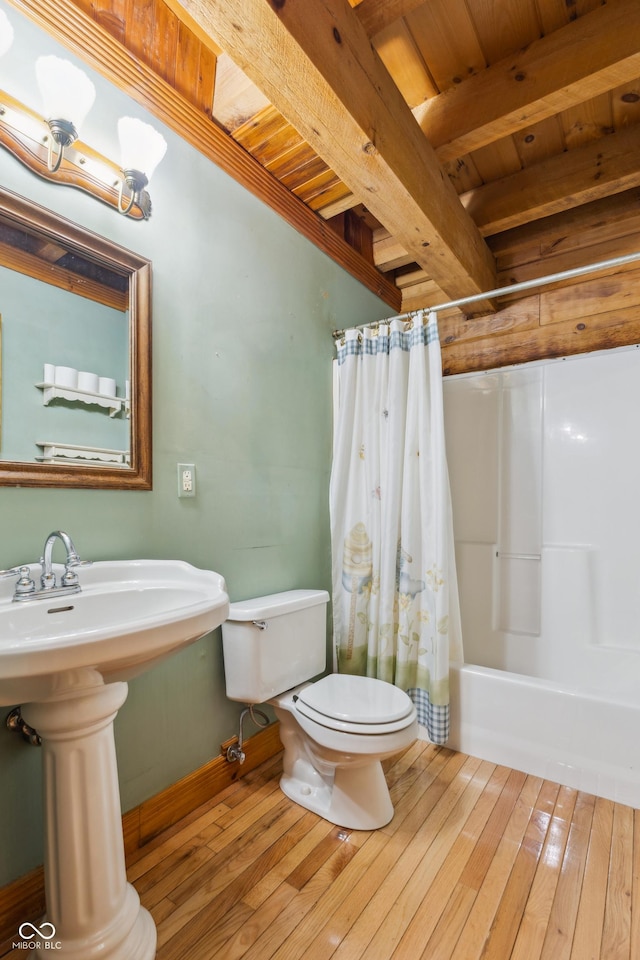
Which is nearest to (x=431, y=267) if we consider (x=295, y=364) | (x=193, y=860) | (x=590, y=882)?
(x=295, y=364)

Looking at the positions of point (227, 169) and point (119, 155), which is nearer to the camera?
point (119, 155)

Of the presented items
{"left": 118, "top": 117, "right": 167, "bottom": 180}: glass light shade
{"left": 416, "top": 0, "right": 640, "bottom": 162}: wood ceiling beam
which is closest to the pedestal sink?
{"left": 118, "top": 117, "right": 167, "bottom": 180}: glass light shade

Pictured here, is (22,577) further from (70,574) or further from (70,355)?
(70,355)

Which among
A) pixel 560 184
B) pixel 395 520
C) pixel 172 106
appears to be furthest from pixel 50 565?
pixel 560 184

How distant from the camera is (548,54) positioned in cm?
140

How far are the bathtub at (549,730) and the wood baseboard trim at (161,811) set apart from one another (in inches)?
31.0

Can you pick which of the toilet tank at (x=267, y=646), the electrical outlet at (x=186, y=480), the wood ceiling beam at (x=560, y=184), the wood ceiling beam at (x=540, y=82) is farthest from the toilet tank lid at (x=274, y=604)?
the wood ceiling beam at (x=560, y=184)

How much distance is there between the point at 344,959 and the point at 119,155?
214 cm

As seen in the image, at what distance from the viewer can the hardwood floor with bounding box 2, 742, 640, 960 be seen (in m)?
1.07

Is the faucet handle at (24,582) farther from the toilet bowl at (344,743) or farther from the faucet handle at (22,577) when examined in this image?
the toilet bowl at (344,743)

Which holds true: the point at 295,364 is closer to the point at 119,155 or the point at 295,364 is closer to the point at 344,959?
the point at 119,155

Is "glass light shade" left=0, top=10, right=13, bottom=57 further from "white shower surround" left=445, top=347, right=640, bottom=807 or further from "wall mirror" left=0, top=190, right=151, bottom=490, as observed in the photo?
"white shower surround" left=445, top=347, right=640, bottom=807

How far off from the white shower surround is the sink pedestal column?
4.46 ft

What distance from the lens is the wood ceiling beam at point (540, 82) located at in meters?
1.29
